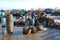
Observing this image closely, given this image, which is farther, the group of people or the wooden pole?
the group of people

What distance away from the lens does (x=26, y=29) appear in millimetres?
7625

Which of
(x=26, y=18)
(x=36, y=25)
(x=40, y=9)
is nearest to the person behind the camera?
(x=36, y=25)

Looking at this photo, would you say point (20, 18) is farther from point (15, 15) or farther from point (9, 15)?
point (9, 15)

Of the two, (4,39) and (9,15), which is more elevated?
(9,15)

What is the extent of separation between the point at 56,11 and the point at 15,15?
278 cm

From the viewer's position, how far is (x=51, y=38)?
680 centimetres

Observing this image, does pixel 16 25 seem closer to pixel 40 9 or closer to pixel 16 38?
pixel 40 9

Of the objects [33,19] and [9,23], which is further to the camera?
[33,19]

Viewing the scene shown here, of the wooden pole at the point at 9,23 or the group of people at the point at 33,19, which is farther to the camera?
the group of people at the point at 33,19

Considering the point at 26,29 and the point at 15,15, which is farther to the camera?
the point at 15,15

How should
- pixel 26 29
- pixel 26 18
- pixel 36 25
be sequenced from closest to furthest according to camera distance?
pixel 26 29, pixel 36 25, pixel 26 18

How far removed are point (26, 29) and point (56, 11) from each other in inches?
160

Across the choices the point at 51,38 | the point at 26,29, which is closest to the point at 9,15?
the point at 26,29

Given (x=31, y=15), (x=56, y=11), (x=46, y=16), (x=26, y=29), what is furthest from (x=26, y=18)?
(x=56, y=11)
